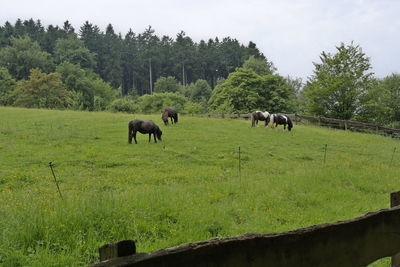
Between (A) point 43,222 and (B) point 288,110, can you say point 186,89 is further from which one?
(A) point 43,222

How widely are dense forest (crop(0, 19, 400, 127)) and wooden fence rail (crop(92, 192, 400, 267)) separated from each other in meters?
34.4

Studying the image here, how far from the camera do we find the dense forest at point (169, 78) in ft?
114

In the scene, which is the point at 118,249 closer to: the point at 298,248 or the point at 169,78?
the point at 298,248

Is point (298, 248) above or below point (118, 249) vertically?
below

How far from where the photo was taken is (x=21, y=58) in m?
65.9

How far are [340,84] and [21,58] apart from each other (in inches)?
2591

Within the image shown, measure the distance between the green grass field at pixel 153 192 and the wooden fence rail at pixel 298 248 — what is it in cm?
237

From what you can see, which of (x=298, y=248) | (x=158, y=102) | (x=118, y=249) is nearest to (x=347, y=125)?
(x=298, y=248)

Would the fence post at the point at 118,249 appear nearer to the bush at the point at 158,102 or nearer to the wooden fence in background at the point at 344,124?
the wooden fence in background at the point at 344,124

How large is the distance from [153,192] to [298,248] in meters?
4.61

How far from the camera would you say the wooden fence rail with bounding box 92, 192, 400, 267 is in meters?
1.33

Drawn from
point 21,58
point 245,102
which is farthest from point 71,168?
point 21,58

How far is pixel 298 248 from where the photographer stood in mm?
1643

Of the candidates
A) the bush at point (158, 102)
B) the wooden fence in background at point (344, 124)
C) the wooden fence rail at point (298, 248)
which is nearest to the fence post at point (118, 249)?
the wooden fence rail at point (298, 248)
